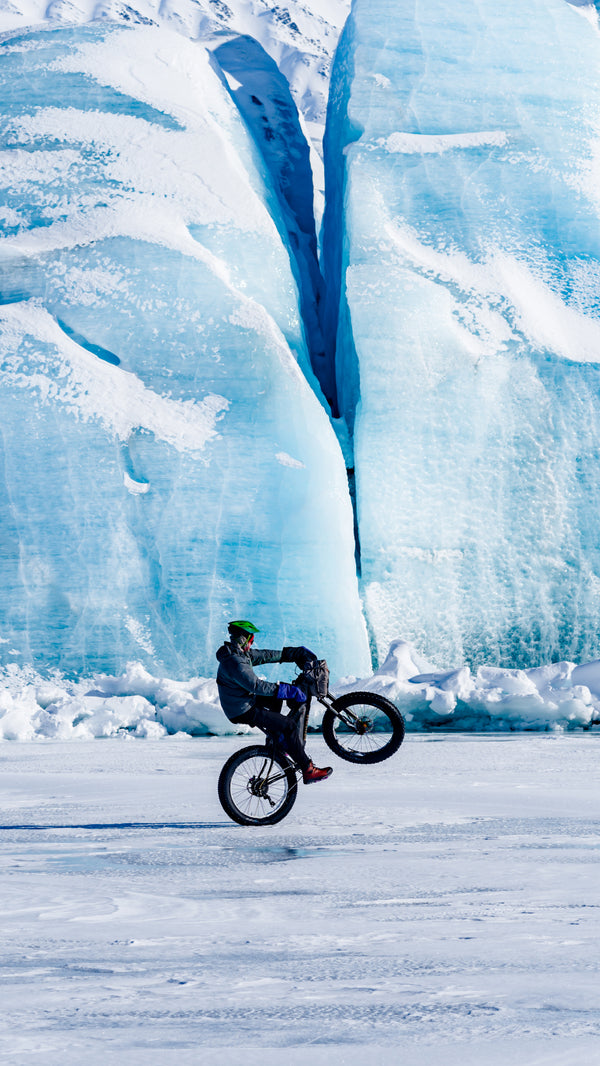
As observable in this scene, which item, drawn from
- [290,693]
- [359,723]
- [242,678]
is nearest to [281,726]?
[290,693]

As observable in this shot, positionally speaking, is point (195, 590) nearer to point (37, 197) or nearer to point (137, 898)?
point (37, 197)

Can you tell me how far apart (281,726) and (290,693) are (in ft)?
0.42

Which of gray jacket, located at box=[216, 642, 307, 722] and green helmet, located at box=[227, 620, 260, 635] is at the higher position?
green helmet, located at box=[227, 620, 260, 635]

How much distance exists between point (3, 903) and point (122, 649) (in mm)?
6532

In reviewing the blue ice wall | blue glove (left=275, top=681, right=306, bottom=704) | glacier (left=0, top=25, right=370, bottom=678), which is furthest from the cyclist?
the blue ice wall

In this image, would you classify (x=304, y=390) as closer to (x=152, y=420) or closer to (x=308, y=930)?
(x=152, y=420)

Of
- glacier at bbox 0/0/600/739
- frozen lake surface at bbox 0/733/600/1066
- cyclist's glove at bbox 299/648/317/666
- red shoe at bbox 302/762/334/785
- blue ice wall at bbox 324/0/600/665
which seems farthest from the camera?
blue ice wall at bbox 324/0/600/665

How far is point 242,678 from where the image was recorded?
3.96m

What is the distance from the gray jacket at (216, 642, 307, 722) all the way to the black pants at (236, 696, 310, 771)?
3cm

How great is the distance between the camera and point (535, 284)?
1125 cm

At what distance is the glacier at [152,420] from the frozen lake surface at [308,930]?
4.53m

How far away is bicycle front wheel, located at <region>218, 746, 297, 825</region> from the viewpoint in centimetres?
396

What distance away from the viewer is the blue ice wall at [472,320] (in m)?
9.88

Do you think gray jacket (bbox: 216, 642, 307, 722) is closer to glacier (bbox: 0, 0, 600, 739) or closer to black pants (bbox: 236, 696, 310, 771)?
black pants (bbox: 236, 696, 310, 771)
